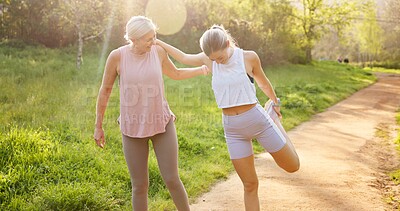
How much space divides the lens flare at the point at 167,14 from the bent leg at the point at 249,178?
21513mm

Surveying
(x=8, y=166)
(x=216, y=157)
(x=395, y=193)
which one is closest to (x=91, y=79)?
(x=216, y=157)

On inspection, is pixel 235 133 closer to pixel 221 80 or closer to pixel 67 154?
pixel 221 80

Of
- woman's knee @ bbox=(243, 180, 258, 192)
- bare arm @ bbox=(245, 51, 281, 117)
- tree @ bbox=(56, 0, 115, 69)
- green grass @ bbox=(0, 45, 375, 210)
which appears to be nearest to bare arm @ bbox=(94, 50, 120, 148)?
green grass @ bbox=(0, 45, 375, 210)

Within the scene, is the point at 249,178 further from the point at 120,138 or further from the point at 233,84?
the point at 120,138

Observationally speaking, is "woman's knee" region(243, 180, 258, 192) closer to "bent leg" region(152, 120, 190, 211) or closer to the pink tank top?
"bent leg" region(152, 120, 190, 211)

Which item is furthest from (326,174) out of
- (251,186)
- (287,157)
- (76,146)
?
(76,146)

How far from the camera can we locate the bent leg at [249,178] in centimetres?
361

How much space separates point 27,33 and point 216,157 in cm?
1697

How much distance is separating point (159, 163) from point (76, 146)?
2.61 m

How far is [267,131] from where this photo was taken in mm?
3578

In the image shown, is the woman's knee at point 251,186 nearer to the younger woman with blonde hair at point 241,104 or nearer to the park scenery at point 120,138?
the younger woman with blonde hair at point 241,104

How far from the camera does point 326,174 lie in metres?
6.21

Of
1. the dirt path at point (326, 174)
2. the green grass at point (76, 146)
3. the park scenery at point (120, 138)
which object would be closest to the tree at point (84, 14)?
the park scenery at point (120, 138)

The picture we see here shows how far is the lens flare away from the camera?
2444cm
